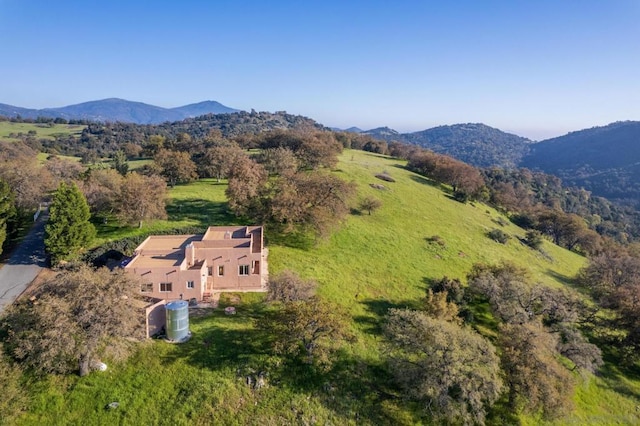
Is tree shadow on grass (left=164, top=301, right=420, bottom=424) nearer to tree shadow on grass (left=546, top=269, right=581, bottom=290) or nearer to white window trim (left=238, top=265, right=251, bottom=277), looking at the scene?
white window trim (left=238, top=265, right=251, bottom=277)

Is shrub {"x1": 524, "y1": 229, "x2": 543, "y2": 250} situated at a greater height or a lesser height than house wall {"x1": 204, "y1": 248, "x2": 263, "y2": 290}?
lesser

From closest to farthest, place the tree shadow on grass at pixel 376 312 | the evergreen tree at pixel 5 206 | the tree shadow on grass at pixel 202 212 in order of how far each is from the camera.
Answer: the tree shadow on grass at pixel 376 312 → the evergreen tree at pixel 5 206 → the tree shadow on grass at pixel 202 212

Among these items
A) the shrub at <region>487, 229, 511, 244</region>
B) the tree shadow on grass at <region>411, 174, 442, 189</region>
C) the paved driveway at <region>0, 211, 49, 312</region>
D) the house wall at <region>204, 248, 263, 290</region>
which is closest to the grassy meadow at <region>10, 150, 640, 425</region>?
the house wall at <region>204, 248, 263, 290</region>

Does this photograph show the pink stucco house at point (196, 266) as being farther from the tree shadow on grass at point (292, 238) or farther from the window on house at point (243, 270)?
the tree shadow on grass at point (292, 238)

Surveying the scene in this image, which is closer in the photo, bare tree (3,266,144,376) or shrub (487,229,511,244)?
bare tree (3,266,144,376)

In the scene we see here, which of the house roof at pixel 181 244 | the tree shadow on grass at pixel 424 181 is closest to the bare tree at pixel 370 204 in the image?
the house roof at pixel 181 244

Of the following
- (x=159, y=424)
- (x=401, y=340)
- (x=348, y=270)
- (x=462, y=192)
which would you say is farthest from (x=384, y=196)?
(x=159, y=424)
